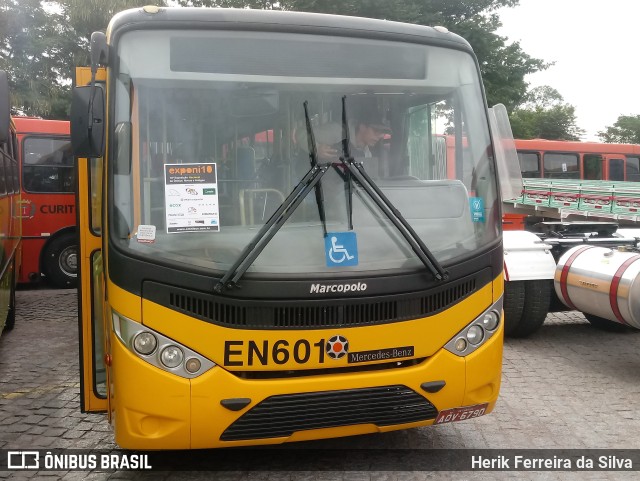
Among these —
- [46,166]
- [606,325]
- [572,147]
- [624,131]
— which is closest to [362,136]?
[606,325]

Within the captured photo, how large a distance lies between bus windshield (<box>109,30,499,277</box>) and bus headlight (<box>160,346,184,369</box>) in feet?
1.42

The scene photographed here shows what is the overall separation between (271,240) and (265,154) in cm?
51

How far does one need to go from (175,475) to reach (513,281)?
4706 mm

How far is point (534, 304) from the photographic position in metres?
8.03

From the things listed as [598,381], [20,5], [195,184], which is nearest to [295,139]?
[195,184]

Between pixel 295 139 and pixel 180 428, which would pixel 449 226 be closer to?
pixel 295 139

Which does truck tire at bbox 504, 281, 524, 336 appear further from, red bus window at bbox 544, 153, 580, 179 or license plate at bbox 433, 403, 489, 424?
red bus window at bbox 544, 153, 580, 179

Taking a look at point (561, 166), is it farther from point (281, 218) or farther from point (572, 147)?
point (281, 218)

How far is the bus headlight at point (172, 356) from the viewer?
3.72 meters

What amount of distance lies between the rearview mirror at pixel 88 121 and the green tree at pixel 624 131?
7016 cm

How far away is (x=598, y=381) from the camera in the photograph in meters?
6.64

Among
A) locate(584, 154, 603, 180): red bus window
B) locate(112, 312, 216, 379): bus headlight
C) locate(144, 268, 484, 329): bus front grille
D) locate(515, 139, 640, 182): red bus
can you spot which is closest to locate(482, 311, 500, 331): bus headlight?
locate(144, 268, 484, 329): bus front grille

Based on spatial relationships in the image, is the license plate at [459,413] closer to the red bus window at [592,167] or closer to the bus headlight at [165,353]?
the bus headlight at [165,353]

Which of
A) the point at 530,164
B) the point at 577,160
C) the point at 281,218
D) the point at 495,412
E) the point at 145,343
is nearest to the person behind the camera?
the point at 145,343
